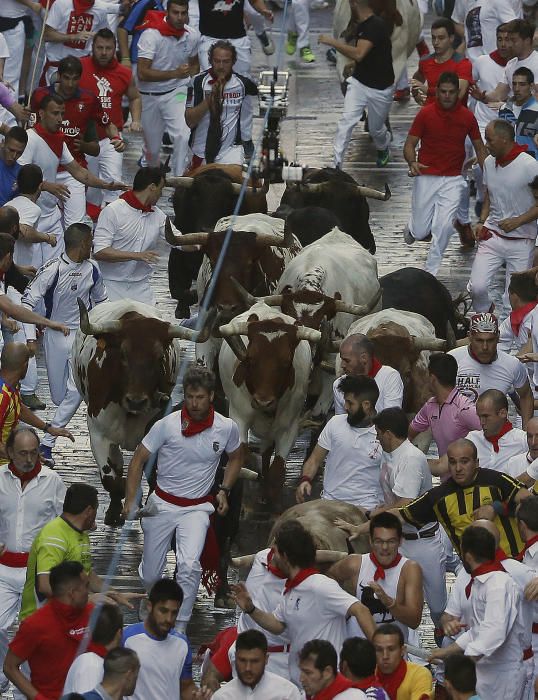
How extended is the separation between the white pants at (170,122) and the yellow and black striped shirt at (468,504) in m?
9.46

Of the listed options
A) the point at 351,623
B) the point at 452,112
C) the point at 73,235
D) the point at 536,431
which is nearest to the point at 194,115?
the point at 452,112

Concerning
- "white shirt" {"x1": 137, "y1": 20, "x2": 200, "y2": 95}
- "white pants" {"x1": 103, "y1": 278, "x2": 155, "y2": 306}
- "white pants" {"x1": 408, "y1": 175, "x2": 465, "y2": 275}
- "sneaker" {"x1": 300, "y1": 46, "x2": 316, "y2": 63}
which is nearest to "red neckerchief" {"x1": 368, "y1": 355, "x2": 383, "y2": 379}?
"white pants" {"x1": 103, "y1": 278, "x2": 155, "y2": 306}

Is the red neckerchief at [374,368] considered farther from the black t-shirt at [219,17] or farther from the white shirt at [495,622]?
the black t-shirt at [219,17]

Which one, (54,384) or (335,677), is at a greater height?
(335,677)

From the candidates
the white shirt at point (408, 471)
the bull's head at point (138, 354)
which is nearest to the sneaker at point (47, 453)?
the bull's head at point (138, 354)

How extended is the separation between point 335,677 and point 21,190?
25.8 ft

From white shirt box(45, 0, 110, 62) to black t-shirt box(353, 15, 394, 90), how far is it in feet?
8.76

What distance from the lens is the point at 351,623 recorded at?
35.8 ft

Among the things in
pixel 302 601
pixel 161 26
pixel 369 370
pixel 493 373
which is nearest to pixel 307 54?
pixel 161 26

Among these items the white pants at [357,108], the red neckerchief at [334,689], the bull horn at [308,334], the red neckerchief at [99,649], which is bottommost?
the white pants at [357,108]

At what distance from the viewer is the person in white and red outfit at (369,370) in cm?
1379

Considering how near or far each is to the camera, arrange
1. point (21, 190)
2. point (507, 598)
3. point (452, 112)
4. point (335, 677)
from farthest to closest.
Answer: point (452, 112) < point (21, 190) < point (507, 598) < point (335, 677)

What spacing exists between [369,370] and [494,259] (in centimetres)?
397

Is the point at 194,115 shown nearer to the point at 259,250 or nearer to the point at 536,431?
the point at 259,250
